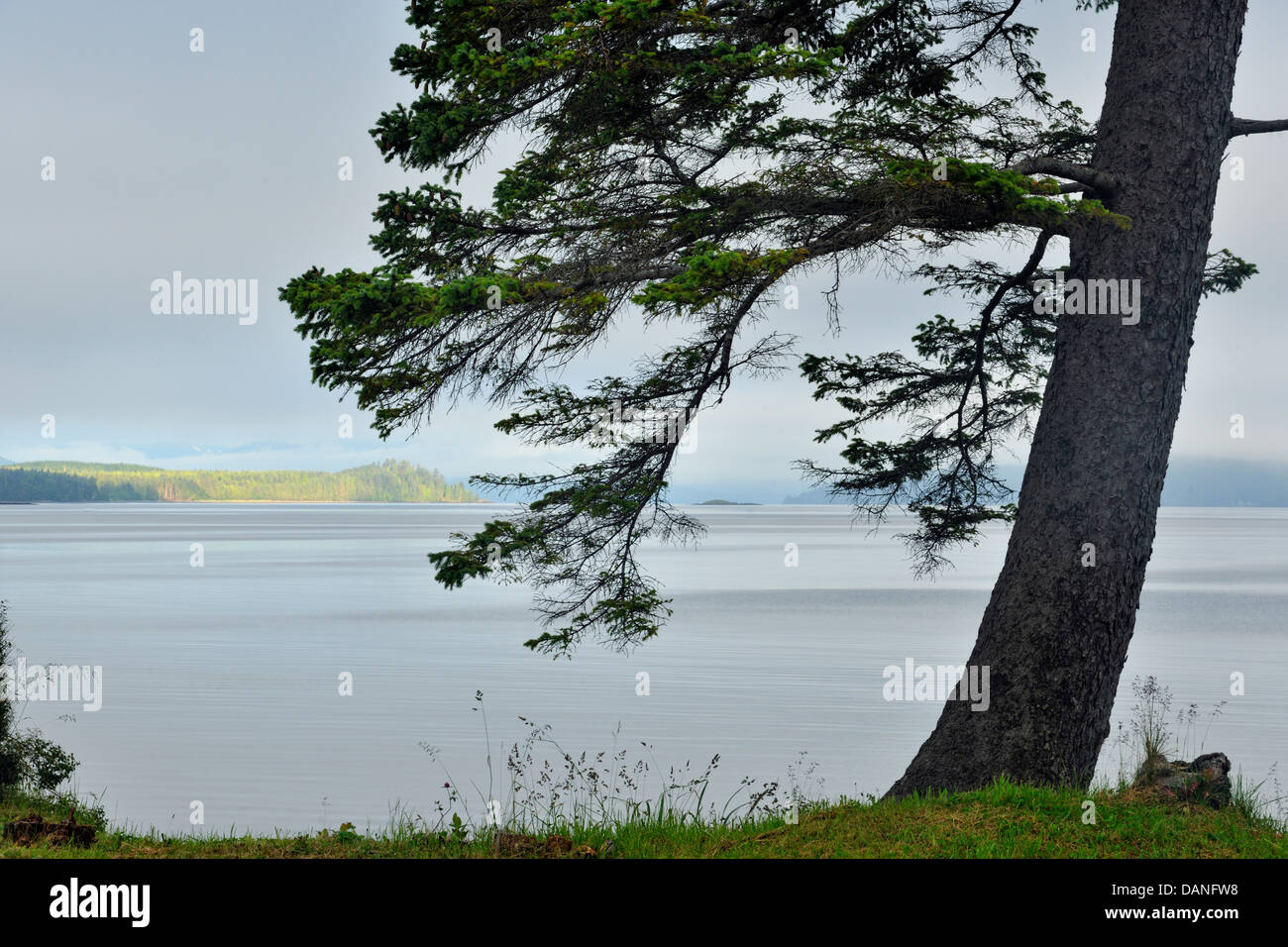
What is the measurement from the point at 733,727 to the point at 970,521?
29.0 ft

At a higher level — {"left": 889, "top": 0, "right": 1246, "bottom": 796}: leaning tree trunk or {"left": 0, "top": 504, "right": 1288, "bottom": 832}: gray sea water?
{"left": 889, "top": 0, "right": 1246, "bottom": 796}: leaning tree trunk

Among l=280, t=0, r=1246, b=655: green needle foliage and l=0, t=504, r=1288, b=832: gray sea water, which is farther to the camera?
l=0, t=504, r=1288, b=832: gray sea water

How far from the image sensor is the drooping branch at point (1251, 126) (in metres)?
9.42

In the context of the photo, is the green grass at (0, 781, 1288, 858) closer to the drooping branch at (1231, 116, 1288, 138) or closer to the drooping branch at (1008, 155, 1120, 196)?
the drooping branch at (1008, 155, 1120, 196)

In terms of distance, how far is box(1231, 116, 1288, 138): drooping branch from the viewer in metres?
9.42

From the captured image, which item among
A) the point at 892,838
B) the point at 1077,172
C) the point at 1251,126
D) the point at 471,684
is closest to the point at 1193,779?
the point at 892,838

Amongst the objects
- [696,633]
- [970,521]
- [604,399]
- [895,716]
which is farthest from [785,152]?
[696,633]

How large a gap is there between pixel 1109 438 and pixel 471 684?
60.7 ft

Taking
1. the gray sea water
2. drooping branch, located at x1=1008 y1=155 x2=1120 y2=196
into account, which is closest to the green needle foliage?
drooping branch, located at x1=1008 y1=155 x2=1120 y2=196

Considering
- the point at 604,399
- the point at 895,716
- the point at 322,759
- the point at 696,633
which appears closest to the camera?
the point at 604,399

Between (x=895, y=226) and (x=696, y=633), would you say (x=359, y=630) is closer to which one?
(x=696, y=633)

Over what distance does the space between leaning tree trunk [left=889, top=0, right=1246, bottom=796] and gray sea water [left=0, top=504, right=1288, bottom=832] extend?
5.99 metres

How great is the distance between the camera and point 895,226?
337 inches

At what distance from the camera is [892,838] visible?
6996 mm
